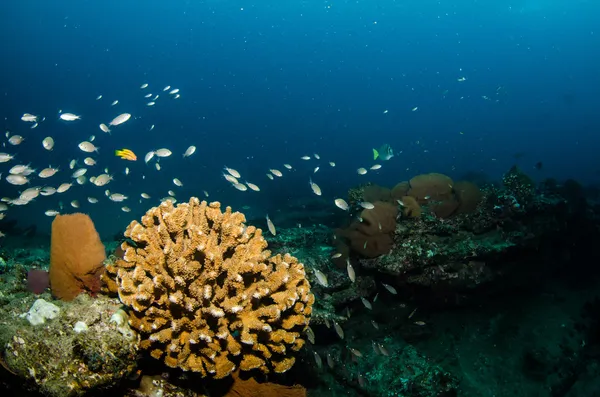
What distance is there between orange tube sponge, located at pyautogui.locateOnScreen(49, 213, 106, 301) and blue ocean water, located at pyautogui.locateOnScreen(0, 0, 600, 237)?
3693 centimetres

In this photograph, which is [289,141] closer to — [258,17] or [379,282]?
[258,17]

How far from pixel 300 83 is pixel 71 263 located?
17029 cm

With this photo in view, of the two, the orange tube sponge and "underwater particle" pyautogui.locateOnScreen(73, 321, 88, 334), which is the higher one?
"underwater particle" pyautogui.locateOnScreen(73, 321, 88, 334)

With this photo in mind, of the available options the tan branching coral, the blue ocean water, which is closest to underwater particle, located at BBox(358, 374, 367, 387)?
the tan branching coral

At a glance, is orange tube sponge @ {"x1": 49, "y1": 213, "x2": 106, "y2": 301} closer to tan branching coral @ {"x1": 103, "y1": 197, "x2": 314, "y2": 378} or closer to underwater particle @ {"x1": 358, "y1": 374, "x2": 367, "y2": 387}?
tan branching coral @ {"x1": 103, "y1": 197, "x2": 314, "y2": 378}

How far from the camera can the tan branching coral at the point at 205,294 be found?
3139 mm

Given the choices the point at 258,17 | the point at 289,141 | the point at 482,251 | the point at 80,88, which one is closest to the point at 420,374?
the point at 482,251

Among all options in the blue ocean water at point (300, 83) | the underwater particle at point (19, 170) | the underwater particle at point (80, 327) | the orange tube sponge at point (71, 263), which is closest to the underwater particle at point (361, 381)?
the orange tube sponge at point (71, 263)

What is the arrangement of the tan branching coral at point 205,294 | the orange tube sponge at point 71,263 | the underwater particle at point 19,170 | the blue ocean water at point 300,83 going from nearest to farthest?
the tan branching coral at point 205,294
the orange tube sponge at point 71,263
the underwater particle at point 19,170
the blue ocean water at point 300,83

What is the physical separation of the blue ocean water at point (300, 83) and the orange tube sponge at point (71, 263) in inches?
1454

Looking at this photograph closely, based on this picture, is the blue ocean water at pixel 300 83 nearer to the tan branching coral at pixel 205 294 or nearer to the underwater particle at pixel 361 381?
the underwater particle at pixel 361 381

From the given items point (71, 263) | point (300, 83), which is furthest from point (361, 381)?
point (300, 83)

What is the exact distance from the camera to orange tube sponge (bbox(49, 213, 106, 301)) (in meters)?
4.03

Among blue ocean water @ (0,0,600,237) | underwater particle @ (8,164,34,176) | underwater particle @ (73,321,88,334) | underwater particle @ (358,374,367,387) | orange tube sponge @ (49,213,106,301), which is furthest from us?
blue ocean water @ (0,0,600,237)
